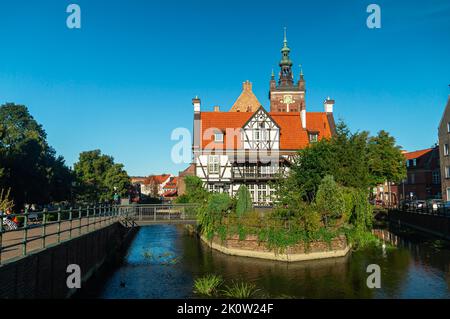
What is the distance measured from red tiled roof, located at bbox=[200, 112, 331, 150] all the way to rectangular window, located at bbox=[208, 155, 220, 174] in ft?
3.92

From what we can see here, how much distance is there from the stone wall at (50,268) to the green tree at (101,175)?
40995 mm

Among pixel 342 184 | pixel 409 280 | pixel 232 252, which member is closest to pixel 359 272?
pixel 409 280

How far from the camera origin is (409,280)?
56.0 feet

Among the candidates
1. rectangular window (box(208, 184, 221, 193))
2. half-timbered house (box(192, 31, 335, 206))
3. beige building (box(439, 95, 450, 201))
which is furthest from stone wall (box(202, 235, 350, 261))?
beige building (box(439, 95, 450, 201))

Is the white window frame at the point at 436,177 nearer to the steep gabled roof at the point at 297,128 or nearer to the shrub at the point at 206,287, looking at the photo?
the steep gabled roof at the point at 297,128

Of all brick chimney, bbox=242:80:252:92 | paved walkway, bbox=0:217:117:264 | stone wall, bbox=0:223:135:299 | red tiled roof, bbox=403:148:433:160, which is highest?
brick chimney, bbox=242:80:252:92

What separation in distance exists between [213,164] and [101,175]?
2916cm

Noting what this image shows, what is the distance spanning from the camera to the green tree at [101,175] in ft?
193

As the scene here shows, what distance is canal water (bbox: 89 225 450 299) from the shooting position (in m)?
15.3

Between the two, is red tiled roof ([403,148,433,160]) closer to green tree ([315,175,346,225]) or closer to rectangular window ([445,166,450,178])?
rectangular window ([445,166,450,178])

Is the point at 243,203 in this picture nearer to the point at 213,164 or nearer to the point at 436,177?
the point at 213,164

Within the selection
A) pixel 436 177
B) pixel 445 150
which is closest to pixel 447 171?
pixel 445 150

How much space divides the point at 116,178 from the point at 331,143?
40.1 metres

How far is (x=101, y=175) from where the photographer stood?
206ft
